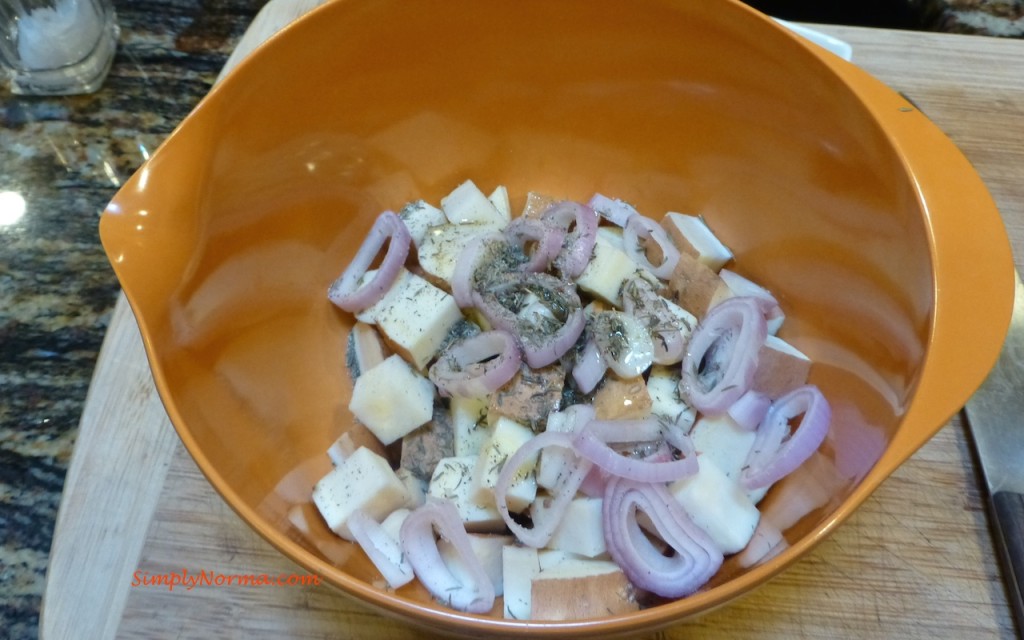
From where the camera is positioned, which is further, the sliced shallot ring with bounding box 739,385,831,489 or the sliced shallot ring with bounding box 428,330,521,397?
the sliced shallot ring with bounding box 428,330,521,397

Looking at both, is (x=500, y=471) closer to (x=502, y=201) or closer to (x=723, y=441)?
(x=723, y=441)

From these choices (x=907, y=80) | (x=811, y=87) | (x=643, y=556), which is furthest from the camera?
(x=907, y=80)

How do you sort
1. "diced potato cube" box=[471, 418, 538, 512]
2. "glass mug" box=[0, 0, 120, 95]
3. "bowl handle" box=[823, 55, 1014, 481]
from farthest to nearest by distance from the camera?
"glass mug" box=[0, 0, 120, 95]
"diced potato cube" box=[471, 418, 538, 512]
"bowl handle" box=[823, 55, 1014, 481]

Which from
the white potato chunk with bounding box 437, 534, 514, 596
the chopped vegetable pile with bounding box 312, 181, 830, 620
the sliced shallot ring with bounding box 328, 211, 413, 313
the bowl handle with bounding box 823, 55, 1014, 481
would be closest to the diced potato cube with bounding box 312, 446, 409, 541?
the chopped vegetable pile with bounding box 312, 181, 830, 620

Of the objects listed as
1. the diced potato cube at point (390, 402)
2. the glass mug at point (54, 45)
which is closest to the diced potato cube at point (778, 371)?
the diced potato cube at point (390, 402)

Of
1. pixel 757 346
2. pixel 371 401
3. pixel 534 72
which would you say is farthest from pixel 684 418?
pixel 534 72

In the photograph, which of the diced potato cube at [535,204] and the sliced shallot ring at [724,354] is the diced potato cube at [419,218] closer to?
the diced potato cube at [535,204]

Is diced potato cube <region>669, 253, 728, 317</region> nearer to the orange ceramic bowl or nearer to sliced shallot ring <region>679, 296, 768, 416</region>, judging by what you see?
sliced shallot ring <region>679, 296, 768, 416</region>

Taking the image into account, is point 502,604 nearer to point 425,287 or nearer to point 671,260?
point 425,287
